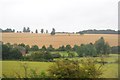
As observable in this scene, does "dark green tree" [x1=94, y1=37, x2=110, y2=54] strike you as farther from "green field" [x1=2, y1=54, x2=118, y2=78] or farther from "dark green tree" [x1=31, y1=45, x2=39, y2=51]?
"dark green tree" [x1=31, y1=45, x2=39, y2=51]

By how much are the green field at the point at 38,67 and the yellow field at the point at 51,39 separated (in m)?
0.52

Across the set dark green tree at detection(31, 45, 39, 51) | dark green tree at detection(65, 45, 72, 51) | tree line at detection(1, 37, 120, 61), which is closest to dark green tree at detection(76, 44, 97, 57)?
tree line at detection(1, 37, 120, 61)

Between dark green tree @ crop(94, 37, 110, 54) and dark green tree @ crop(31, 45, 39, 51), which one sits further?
dark green tree @ crop(31, 45, 39, 51)

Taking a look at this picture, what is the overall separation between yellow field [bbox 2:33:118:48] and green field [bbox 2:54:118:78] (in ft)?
1.69

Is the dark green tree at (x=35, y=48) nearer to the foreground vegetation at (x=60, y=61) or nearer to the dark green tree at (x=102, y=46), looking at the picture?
the foreground vegetation at (x=60, y=61)

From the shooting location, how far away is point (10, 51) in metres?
9.39

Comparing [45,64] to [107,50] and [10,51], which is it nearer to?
[10,51]

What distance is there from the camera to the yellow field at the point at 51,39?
923 cm

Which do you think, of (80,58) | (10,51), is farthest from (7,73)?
(80,58)

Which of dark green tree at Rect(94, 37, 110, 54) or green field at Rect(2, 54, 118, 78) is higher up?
dark green tree at Rect(94, 37, 110, 54)

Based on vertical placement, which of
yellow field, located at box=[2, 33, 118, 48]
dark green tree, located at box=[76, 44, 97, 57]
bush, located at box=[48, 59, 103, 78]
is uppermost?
yellow field, located at box=[2, 33, 118, 48]

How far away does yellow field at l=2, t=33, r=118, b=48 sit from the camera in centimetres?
923

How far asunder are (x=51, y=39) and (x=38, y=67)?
35.5 inches

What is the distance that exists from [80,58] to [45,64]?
3.42 ft
